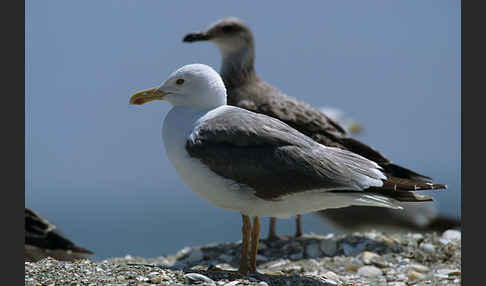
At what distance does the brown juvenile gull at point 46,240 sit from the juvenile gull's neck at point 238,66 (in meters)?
3.19

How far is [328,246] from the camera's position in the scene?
7027 millimetres

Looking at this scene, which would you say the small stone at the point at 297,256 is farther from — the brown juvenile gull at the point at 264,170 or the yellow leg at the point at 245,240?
the brown juvenile gull at the point at 264,170

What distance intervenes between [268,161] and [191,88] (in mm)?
983

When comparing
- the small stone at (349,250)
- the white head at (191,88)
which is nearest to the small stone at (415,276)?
the small stone at (349,250)

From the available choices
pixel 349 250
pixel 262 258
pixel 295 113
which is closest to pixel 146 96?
pixel 295 113

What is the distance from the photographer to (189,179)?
4.22 metres

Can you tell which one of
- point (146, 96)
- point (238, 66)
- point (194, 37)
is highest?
point (194, 37)

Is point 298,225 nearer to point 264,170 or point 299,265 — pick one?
point 299,265

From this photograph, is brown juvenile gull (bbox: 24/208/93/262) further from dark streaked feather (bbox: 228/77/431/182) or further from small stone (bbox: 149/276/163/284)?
dark streaked feather (bbox: 228/77/431/182)

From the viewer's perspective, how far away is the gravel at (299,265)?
160 inches

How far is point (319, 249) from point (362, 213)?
15.8ft

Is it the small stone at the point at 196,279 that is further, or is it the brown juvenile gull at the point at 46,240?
the brown juvenile gull at the point at 46,240

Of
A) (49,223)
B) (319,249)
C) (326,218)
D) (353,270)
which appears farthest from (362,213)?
(49,223)

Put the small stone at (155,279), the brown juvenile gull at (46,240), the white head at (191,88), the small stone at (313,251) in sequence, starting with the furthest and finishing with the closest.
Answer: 1. the small stone at (313,251)
2. the brown juvenile gull at (46,240)
3. the white head at (191,88)
4. the small stone at (155,279)
